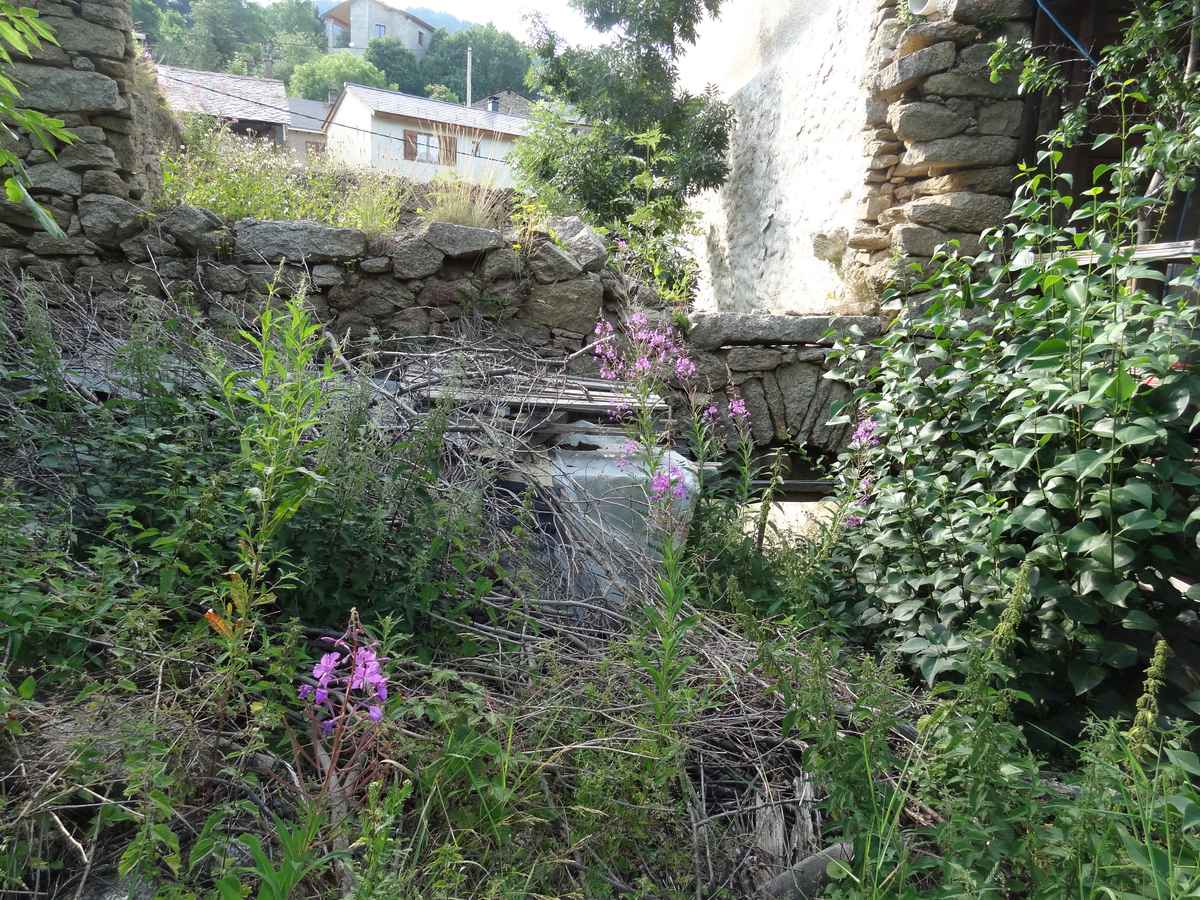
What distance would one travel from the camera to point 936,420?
3.15 metres

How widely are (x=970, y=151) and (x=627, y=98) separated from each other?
229 inches

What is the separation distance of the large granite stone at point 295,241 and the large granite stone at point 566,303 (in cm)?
109

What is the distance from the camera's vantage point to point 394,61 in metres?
53.2

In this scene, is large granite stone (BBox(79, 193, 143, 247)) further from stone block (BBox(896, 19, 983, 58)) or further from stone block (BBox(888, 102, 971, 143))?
stone block (BBox(896, 19, 983, 58))

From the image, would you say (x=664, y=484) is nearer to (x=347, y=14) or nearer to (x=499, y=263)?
(x=499, y=263)

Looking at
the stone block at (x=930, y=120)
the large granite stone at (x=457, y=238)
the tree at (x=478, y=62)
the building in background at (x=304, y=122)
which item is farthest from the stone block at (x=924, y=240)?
the tree at (x=478, y=62)

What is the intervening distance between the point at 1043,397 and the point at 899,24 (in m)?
4.04

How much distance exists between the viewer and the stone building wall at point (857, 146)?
203 inches

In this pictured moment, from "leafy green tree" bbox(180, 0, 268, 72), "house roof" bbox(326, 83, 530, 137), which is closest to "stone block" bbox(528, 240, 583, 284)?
"house roof" bbox(326, 83, 530, 137)

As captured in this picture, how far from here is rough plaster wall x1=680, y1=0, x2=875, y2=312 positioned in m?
6.32

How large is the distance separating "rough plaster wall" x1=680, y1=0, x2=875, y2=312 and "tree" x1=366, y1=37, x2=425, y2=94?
49.8 m

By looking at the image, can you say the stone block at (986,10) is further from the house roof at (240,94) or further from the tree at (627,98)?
the house roof at (240,94)

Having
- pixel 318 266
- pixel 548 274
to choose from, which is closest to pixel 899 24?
pixel 548 274

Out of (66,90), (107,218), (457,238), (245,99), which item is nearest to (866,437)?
(457,238)
